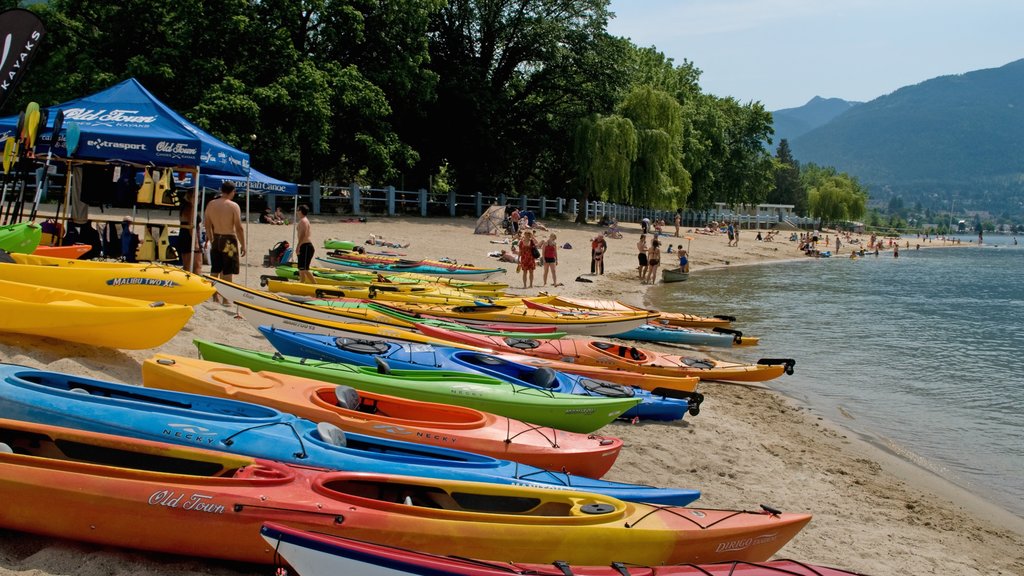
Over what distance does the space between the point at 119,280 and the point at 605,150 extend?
3164cm

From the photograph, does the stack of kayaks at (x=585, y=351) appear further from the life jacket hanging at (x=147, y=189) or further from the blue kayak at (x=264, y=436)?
the life jacket hanging at (x=147, y=189)

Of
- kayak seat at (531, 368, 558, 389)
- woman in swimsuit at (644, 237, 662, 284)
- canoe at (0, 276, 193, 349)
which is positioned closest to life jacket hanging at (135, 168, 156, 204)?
canoe at (0, 276, 193, 349)

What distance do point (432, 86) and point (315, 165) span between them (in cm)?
621

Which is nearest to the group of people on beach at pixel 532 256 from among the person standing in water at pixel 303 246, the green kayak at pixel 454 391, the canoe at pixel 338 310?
the person standing in water at pixel 303 246

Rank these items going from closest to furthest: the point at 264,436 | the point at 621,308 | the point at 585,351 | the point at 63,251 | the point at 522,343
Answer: the point at 264,436 → the point at 585,351 → the point at 522,343 → the point at 63,251 → the point at 621,308

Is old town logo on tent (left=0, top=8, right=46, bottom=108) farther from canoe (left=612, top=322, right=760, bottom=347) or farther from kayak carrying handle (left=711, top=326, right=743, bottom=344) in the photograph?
kayak carrying handle (left=711, top=326, right=743, bottom=344)

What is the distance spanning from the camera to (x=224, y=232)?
11.2m

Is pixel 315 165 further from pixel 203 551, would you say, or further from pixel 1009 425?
pixel 203 551

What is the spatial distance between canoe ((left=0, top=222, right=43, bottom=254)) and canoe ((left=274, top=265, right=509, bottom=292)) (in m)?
5.12

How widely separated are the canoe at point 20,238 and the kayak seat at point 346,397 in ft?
22.9

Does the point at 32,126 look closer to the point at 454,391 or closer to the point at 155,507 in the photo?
the point at 454,391

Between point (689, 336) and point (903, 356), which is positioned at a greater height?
point (689, 336)

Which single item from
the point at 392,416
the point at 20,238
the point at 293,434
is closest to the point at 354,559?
the point at 293,434

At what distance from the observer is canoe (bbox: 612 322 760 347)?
15.8 metres
